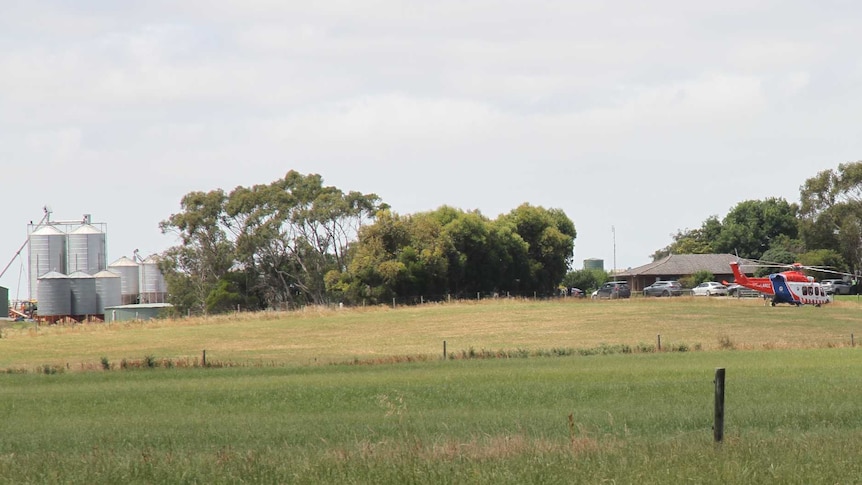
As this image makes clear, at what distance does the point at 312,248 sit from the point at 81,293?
86.6 feet

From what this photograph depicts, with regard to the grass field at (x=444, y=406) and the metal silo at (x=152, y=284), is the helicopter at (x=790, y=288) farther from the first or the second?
the metal silo at (x=152, y=284)

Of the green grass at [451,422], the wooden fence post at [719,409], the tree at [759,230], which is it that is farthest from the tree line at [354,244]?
the wooden fence post at [719,409]

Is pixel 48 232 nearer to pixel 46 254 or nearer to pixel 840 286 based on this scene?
pixel 46 254

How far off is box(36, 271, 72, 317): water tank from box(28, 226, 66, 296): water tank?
1056 centimetres

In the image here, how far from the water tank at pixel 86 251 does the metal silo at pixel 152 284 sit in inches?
254

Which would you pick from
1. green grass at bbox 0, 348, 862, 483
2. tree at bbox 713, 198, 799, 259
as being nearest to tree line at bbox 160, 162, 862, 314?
tree at bbox 713, 198, 799, 259

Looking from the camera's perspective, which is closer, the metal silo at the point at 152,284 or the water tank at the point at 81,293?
the water tank at the point at 81,293

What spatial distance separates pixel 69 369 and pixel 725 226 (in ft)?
442

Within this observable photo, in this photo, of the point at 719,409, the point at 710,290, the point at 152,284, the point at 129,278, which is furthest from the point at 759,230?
the point at 719,409

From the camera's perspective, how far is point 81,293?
410 ft

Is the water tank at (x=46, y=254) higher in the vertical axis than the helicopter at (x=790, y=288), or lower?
higher

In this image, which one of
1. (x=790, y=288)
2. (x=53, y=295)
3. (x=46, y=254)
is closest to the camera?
(x=790, y=288)

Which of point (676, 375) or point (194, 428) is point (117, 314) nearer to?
point (676, 375)

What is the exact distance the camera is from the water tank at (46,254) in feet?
440
